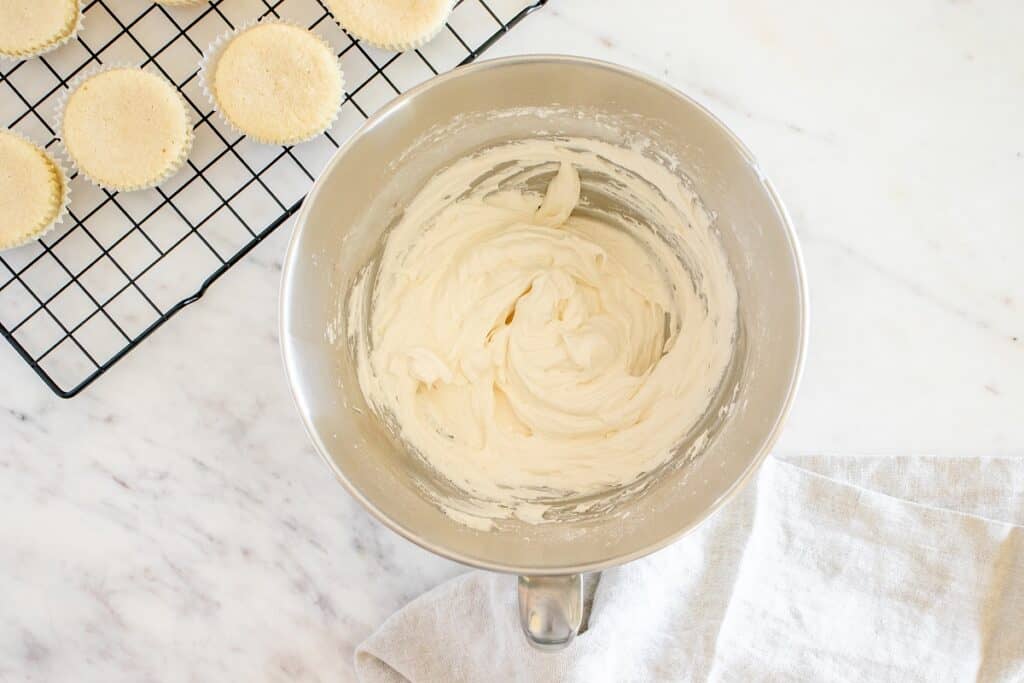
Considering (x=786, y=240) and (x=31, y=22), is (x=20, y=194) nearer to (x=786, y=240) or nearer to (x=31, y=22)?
(x=31, y=22)

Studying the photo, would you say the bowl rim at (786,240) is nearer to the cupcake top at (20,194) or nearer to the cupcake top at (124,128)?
the cupcake top at (124,128)

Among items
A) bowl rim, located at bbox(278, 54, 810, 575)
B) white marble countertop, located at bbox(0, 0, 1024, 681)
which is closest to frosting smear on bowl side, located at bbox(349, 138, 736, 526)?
bowl rim, located at bbox(278, 54, 810, 575)

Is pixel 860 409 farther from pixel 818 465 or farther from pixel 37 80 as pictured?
pixel 37 80

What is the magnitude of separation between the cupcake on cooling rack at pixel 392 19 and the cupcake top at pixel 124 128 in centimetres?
31

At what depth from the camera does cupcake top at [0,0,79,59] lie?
1.40 m

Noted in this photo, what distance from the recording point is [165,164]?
1.41 m

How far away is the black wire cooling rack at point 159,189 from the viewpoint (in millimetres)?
1455

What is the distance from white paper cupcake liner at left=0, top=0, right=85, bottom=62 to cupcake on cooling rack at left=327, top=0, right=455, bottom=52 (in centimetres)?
42

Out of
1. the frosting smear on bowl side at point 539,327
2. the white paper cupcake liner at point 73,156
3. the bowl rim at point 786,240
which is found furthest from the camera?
the white paper cupcake liner at point 73,156

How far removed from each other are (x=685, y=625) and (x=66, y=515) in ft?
3.56

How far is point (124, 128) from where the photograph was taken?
1.42 metres

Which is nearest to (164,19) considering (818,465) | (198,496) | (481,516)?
(198,496)

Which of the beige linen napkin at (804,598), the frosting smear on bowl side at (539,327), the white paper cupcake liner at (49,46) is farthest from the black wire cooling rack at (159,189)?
the beige linen napkin at (804,598)

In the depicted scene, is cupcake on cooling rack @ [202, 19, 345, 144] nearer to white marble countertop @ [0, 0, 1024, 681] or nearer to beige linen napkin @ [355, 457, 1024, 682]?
white marble countertop @ [0, 0, 1024, 681]
